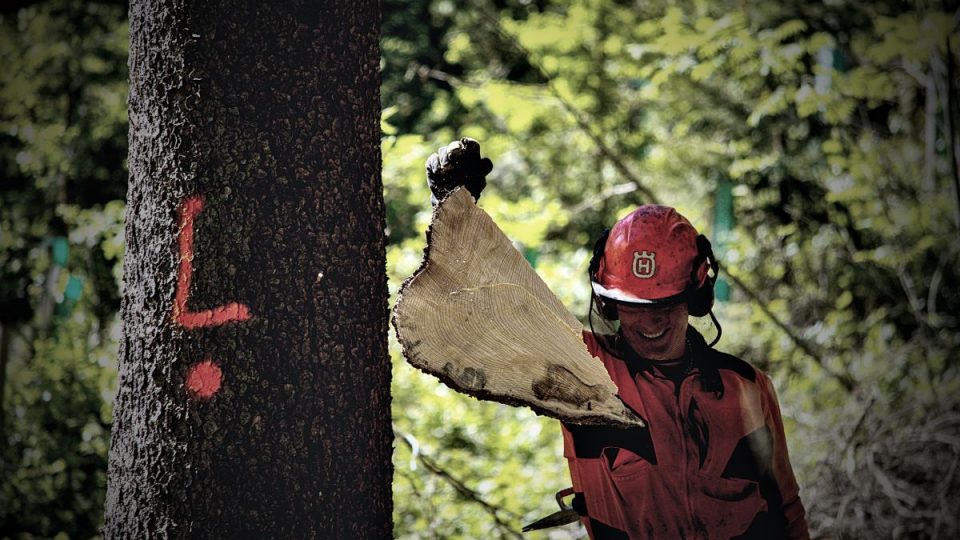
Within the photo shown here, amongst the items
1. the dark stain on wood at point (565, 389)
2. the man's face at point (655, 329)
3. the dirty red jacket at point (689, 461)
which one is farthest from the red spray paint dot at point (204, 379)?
the man's face at point (655, 329)

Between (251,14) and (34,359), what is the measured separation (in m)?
5.18

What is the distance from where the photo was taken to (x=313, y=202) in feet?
5.66

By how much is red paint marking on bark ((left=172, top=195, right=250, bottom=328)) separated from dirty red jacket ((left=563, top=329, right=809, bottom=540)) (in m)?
0.95

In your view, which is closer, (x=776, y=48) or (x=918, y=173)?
(x=776, y=48)

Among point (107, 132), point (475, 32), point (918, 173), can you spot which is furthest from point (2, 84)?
point (918, 173)

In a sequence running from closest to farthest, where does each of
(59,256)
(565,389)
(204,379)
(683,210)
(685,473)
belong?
(204,379), (565,389), (685,473), (59,256), (683,210)

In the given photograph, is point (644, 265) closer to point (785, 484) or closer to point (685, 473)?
point (685, 473)

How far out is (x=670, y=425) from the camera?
84.4 inches

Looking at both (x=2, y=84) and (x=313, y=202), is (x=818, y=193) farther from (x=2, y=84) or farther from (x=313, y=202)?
(x=2, y=84)

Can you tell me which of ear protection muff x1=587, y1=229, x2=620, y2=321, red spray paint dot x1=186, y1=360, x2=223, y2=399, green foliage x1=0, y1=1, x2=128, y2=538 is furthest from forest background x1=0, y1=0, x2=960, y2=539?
red spray paint dot x1=186, y1=360, x2=223, y2=399

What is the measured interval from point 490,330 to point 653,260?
1.69 feet

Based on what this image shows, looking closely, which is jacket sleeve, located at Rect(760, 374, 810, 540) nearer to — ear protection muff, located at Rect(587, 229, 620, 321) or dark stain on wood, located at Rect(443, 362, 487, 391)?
ear protection muff, located at Rect(587, 229, 620, 321)

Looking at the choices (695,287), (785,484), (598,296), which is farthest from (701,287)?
(785,484)

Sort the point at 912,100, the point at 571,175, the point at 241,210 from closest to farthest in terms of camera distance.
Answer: the point at 241,210 → the point at 912,100 → the point at 571,175
